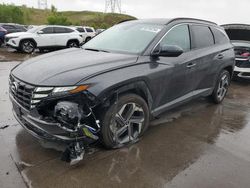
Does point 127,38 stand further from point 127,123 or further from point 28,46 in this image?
point 28,46

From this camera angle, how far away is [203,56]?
479 centimetres

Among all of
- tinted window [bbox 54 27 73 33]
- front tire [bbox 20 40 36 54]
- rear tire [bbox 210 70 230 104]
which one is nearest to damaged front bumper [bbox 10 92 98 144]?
rear tire [bbox 210 70 230 104]

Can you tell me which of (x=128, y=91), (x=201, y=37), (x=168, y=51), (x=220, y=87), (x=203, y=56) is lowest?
(x=220, y=87)

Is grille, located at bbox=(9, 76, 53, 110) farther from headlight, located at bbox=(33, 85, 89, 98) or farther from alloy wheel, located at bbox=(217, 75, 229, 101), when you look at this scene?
alloy wheel, located at bbox=(217, 75, 229, 101)

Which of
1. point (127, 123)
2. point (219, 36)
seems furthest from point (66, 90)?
point (219, 36)

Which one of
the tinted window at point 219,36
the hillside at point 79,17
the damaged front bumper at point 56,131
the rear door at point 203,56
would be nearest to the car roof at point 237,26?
the tinted window at point 219,36

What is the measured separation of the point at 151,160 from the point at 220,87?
3030 mm

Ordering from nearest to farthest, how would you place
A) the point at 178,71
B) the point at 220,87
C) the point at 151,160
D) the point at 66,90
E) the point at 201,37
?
the point at 66,90 < the point at 151,160 < the point at 178,71 < the point at 201,37 < the point at 220,87

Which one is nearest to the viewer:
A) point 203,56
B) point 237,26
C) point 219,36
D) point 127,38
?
point 127,38

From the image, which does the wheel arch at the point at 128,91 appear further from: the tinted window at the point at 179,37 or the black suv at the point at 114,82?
the tinted window at the point at 179,37

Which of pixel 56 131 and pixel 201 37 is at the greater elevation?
pixel 201 37

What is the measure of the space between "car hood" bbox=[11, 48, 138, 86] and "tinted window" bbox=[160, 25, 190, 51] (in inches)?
28.8

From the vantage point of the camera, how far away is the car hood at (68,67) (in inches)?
121

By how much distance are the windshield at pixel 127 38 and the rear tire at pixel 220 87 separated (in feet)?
6.81
